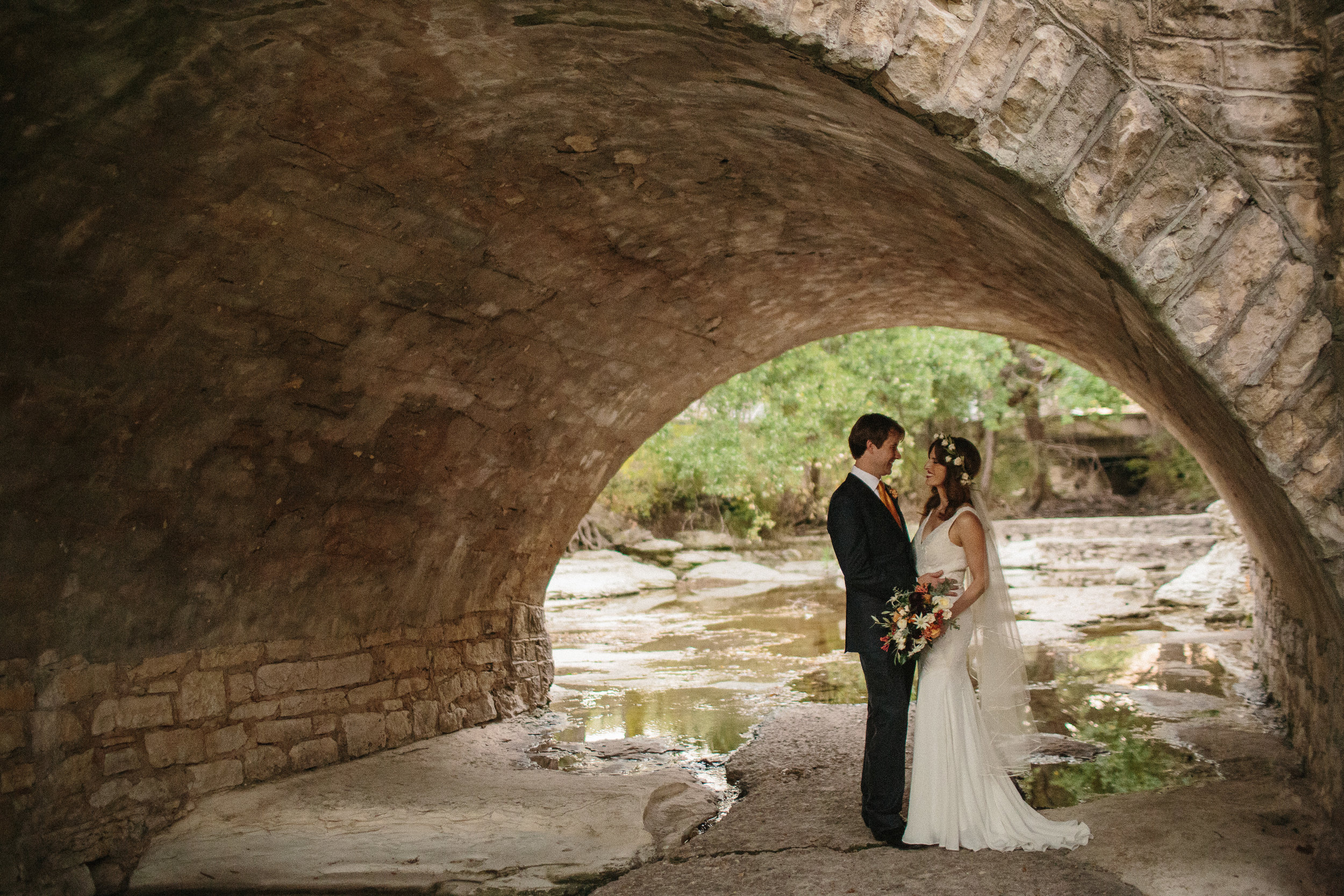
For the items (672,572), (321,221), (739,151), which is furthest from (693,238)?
(672,572)

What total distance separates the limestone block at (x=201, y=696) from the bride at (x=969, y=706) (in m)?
3.23

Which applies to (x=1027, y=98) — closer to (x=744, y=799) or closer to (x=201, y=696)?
(x=744, y=799)

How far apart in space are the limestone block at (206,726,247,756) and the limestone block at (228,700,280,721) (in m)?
0.05

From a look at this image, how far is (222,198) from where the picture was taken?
347 centimetres

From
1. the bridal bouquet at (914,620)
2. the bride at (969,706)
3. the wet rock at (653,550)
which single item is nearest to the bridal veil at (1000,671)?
the bride at (969,706)

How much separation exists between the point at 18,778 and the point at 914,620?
3510 millimetres

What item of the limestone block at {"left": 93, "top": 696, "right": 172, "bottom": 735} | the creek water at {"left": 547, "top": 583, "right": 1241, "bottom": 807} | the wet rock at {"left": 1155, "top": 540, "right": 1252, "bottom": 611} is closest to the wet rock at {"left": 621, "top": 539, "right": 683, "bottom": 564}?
the creek water at {"left": 547, "top": 583, "right": 1241, "bottom": 807}

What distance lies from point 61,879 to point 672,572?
49.0 feet

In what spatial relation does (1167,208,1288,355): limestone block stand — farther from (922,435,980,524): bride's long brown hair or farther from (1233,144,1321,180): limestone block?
(922,435,980,524): bride's long brown hair

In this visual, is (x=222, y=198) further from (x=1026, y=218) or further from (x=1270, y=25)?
(x=1270, y=25)

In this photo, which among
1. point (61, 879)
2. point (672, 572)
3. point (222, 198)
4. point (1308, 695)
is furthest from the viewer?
point (672, 572)

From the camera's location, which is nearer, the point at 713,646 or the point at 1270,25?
the point at 1270,25

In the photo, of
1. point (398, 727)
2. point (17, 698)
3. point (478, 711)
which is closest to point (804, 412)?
point (478, 711)

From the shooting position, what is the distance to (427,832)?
421 cm
